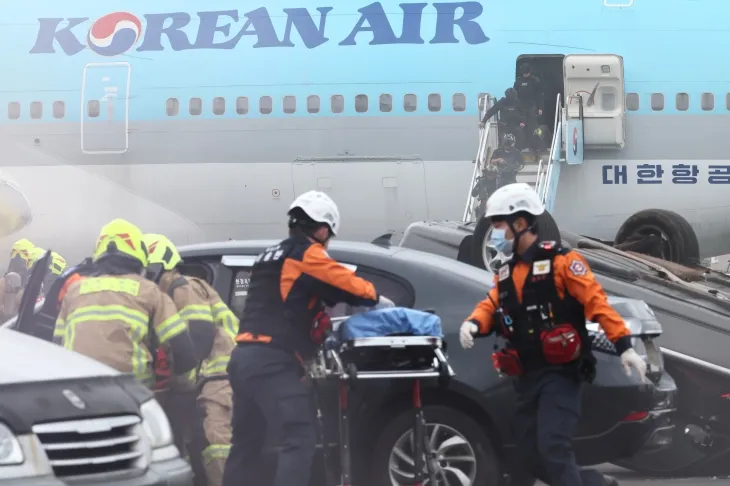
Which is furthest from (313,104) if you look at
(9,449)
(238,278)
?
(9,449)

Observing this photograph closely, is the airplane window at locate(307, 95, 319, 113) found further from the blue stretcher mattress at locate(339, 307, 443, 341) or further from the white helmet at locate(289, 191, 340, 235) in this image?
the blue stretcher mattress at locate(339, 307, 443, 341)

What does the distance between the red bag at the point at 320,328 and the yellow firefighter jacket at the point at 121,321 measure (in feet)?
2.16

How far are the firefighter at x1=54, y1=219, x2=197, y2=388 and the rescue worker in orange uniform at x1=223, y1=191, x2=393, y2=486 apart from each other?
0.37m

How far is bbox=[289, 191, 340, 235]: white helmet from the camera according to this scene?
5906 millimetres

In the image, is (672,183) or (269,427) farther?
(672,183)

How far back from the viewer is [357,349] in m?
5.88

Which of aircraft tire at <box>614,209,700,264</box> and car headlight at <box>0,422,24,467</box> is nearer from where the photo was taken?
car headlight at <box>0,422,24,467</box>

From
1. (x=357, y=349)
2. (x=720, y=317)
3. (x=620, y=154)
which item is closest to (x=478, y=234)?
(x=720, y=317)

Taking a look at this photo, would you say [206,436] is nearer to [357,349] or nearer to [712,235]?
[357,349]

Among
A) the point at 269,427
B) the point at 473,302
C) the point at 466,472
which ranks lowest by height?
the point at 466,472

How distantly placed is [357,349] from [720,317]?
3.03 m

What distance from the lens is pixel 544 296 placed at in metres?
5.96

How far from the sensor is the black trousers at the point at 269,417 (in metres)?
5.72

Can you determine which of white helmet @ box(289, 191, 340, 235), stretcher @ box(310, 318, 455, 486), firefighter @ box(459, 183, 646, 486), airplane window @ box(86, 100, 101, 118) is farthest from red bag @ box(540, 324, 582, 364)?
airplane window @ box(86, 100, 101, 118)
